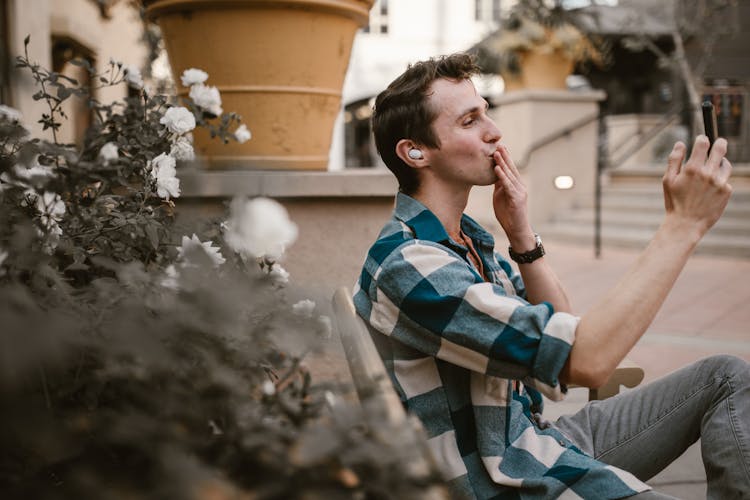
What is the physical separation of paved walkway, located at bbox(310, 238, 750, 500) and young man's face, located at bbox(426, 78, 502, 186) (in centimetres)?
59

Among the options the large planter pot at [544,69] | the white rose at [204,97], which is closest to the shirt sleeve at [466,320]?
the white rose at [204,97]

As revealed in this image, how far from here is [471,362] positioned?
1445mm

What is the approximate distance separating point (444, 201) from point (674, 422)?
0.79 m

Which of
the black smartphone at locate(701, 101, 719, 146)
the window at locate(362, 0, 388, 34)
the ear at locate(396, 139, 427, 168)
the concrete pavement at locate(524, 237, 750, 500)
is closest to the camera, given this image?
the black smartphone at locate(701, 101, 719, 146)

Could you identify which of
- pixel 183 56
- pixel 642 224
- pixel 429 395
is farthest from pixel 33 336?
pixel 642 224

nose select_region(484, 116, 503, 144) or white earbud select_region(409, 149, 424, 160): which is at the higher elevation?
nose select_region(484, 116, 503, 144)

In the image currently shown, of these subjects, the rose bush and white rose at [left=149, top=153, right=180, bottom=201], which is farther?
white rose at [left=149, top=153, right=180, bottom=201]

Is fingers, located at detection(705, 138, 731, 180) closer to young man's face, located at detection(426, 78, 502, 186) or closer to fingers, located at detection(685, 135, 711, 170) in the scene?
fingers, located at detection(685, 135, 711, 170)

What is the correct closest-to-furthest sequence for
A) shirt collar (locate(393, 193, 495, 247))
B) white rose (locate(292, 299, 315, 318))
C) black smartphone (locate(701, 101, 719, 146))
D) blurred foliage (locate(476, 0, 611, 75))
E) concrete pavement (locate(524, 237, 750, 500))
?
white rose (locate(292, 299, 315, 318)), black smartphone (locate(701, 101, 719, 146)), shirt collar (locate(393, 193, 495, 247)), concrete pavement (locate(524, 237, 750, 500)), blurred foliage (locate(476, 0, 611, 75))

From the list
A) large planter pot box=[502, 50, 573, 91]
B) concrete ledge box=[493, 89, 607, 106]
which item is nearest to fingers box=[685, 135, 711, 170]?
concrete ledge box=[493, 89, 607, 106]

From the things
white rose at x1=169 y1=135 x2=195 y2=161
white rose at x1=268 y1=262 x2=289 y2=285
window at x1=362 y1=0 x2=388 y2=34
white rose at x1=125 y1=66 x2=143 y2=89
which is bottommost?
white rose at x1=268 y1=262 x2=289 y2=285

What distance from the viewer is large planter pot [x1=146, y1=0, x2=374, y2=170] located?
8.73ft

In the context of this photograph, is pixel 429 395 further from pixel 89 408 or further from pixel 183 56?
pixel 183 56

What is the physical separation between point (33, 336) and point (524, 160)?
10.8 m
